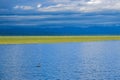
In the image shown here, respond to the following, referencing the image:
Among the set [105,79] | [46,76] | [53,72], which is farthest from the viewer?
[53,72]

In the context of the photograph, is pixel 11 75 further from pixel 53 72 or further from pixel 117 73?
pixel 117 73

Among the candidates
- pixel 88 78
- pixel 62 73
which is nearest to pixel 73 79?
pixel 88 78

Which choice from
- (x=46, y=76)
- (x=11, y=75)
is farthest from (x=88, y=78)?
(x=11, y=75)

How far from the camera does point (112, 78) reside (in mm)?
37281

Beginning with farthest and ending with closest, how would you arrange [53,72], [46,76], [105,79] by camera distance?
[53,72]
[46,76]
[105,79]

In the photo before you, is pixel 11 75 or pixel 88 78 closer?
pixel 88 78

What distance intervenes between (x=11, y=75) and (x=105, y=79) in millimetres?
9178

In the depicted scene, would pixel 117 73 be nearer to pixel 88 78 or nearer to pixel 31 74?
pixel 88 78

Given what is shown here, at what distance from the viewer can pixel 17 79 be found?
122 feet

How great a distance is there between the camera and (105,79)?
3706 centimetres

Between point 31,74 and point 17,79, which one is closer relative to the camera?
point 17,79

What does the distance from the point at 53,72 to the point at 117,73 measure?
6574 millimetres

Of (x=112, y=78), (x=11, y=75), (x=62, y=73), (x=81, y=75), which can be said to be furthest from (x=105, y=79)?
(x=11, y=75)

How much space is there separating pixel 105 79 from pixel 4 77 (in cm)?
929
